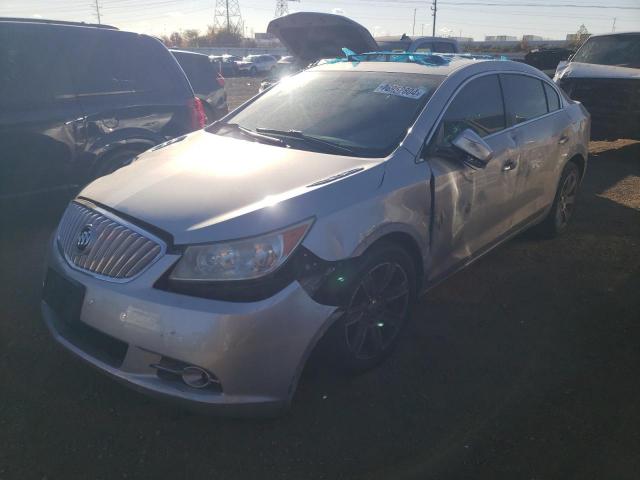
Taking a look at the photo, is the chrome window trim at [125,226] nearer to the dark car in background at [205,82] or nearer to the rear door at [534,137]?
the rear door at [534,137]

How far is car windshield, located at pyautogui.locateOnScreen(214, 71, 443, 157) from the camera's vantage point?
3.14m

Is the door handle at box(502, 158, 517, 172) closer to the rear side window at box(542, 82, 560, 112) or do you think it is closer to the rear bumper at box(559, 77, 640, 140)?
the rear side window at box(542, 82, 560, 112)

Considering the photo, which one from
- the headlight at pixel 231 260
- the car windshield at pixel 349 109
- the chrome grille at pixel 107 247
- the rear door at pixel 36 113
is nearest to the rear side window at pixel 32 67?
the rear door at pixel 36 113

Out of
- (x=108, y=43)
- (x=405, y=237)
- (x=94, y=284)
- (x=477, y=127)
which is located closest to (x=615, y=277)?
(x=477, y=127)

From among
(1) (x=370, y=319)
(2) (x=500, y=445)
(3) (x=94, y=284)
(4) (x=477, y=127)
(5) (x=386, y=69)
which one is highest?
(5) (x=386, y=69)

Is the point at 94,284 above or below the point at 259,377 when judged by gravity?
above

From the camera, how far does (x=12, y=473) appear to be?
2230 millimetres

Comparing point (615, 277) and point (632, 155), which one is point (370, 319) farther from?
point (632, 155)

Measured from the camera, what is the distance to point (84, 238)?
2541 millimetres

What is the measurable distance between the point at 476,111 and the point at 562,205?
203 centimetres

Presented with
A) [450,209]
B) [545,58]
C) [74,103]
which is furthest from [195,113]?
[545,58]

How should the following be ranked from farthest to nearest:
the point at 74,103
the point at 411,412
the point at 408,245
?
the point at 74,103 → the point at 408,245 → the point at 411,412

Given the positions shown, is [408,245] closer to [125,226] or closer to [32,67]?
[125,226]

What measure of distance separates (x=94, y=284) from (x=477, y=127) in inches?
102
